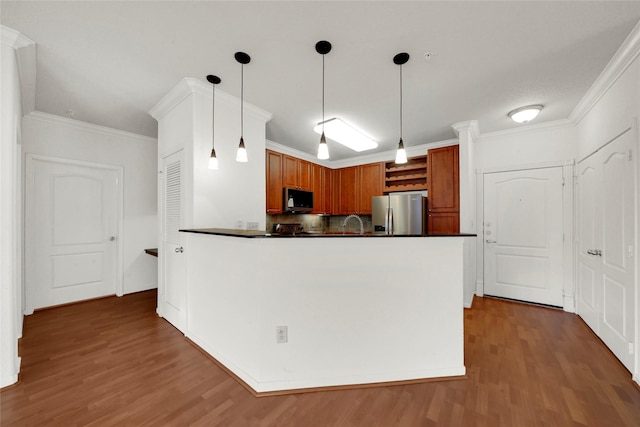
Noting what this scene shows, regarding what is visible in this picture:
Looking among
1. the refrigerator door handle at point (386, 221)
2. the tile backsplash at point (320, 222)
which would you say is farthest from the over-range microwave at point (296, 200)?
the refrigerator door handle at point (386, 221)

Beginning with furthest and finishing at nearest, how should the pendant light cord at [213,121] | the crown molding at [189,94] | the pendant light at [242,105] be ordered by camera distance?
the pendant light cord at [213,121], the crown molding at [189,94], the pendant light at [242,105]

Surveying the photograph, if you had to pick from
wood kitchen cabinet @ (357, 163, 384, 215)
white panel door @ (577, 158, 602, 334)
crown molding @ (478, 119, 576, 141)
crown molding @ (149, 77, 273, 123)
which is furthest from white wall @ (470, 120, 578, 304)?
crown molding @ (149, 77, 273, 123)

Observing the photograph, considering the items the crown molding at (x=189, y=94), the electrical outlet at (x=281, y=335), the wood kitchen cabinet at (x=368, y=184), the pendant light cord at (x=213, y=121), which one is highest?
the crown molding at (x=189, y=94)

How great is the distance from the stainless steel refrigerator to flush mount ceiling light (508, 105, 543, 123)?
153 cm

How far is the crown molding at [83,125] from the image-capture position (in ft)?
11.0

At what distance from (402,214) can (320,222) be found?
2.17 metres

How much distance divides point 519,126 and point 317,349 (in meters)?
4.14

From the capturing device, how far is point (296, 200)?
4.61 m

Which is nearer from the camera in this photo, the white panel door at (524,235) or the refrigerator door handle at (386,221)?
the white panel door at (524,235)

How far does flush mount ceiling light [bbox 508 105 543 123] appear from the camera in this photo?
3.09m

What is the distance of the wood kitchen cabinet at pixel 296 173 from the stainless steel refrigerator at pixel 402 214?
141cm

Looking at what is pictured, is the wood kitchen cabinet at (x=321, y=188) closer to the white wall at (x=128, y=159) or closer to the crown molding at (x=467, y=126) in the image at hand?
the crown molding at (x=467, y=126)

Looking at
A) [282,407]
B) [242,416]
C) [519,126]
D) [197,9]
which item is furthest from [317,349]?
[519,126]

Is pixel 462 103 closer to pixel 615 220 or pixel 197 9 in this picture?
pixel 615 220
